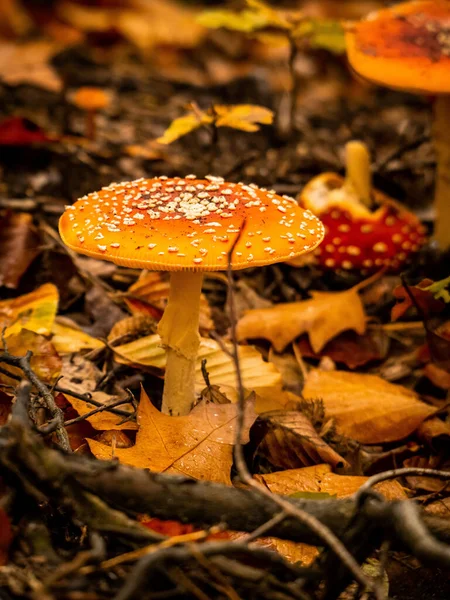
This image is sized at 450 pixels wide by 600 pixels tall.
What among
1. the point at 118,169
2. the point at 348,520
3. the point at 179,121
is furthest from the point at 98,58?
the point at 348,520

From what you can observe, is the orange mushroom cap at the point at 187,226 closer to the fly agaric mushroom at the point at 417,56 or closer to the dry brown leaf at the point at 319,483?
the dry brown leaf at the point at 319,483

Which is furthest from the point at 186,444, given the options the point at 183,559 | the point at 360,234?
the point at 360,234

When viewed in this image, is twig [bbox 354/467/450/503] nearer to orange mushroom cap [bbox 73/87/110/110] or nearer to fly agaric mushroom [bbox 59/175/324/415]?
fly agaric mushroom [bbox 59/175/324/415]

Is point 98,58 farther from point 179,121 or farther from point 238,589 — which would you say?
point 238,589

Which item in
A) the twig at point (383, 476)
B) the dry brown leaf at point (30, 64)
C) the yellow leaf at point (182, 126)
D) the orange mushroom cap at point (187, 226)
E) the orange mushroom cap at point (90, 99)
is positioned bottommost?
the dry brown leaf at point (30, 64)

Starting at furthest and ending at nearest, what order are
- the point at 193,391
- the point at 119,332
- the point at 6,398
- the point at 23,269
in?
the point at 23,269, the point at 119,332, the point at 193,391, the point at 6,398

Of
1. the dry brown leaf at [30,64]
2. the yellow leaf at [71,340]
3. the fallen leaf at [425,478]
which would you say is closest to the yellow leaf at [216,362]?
the yellow leaf at [71,340]
